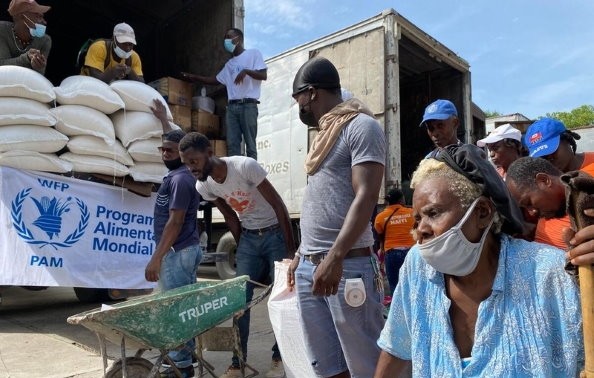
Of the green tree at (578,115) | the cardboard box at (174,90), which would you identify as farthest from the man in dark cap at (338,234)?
the green tree at (578,115)

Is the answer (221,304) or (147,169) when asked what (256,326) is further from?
(221,304)

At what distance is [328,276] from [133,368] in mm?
1587

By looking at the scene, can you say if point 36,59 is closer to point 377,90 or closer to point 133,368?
point 133,368

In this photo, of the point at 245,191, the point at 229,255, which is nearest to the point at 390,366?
the point at 245,191

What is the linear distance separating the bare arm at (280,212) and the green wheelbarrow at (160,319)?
1.14ft

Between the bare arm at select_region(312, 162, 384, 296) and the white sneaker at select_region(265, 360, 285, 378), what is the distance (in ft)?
5.07

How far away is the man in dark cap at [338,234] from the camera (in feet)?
6.48

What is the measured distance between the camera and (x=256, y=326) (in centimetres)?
493

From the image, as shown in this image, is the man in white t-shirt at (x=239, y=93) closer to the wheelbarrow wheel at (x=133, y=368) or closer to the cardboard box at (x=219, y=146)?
the cardboard box at (x=219, y=146)

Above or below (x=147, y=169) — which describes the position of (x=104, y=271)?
below

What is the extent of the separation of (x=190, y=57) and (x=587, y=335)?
18.2 feet

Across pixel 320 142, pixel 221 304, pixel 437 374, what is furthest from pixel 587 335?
pixel 221 304

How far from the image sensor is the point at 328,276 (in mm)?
1929

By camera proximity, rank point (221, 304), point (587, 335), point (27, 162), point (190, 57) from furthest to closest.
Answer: point (190, 57), point (27, 162), point (221, 304), point (587, 335)
